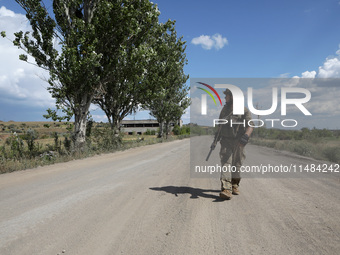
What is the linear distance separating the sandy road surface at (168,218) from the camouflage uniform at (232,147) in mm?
482

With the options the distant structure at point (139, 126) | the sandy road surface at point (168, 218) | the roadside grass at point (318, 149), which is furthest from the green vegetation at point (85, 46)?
the distant structure at point (139, 126)

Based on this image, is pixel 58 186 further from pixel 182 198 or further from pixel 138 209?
pixel 182 198

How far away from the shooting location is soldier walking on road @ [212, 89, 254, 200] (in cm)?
477

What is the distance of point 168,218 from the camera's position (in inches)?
147

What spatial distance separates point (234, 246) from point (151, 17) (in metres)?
15.6

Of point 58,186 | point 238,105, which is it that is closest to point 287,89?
point 238,105

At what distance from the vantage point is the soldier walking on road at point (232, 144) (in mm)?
4770

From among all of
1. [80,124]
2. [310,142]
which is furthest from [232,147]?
[310,142]

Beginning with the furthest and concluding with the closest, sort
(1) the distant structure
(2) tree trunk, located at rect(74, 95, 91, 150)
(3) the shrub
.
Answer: (1) the distant structure, (2) tree trunk, located at rect(74, 95, 91, 150), (3) the shrub

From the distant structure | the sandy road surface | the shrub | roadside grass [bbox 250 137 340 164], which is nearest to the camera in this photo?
the sandy road surface

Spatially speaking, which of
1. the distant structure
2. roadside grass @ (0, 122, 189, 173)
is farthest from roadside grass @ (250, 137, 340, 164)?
the distant structure

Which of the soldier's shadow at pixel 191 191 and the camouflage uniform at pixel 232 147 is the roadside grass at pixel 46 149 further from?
the camouflage uniform at pixel 232 147

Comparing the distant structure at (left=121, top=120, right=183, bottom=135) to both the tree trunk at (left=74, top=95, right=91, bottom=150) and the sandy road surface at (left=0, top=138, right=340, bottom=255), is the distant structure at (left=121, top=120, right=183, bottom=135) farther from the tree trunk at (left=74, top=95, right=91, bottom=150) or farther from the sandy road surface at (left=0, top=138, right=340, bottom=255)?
the sandy road surface at (left=0, top=138, right=340, bottom=255)

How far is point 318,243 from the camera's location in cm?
287
